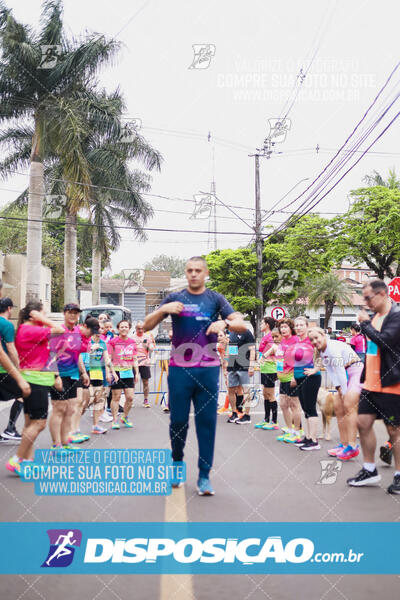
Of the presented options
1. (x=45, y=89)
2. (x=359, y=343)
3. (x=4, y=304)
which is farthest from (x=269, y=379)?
(x=45, y=89)

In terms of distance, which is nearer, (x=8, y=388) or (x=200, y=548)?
(x=200, y=548)

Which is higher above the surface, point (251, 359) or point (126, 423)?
point (251, 359)

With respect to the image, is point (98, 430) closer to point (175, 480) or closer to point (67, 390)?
point (67, 390)

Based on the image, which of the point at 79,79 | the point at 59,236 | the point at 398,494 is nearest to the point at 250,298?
the point at 79,79

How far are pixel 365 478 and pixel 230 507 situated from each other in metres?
1.53

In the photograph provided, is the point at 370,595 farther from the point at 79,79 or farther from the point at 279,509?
the point at 79,79

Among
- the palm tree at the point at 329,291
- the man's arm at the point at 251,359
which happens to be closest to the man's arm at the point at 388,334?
the man's arm at the point at 251,359

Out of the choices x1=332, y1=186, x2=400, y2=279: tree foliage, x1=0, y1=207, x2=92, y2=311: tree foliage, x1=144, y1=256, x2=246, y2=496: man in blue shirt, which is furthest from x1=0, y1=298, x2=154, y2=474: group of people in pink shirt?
x1=0, y1=207, x2=92, y2=311: tree foliage

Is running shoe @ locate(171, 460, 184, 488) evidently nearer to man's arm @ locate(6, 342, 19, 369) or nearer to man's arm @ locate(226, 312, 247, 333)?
man's arm @ locate(226, 312, 247, 333)

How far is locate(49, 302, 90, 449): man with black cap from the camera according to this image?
21.2 feet

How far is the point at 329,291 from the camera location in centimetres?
5216

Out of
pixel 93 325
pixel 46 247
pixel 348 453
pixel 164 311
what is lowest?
pixel 348 453

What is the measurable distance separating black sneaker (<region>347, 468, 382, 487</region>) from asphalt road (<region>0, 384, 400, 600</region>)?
0.28 feet

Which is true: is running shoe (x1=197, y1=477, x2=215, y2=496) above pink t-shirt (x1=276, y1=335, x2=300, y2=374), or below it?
below
